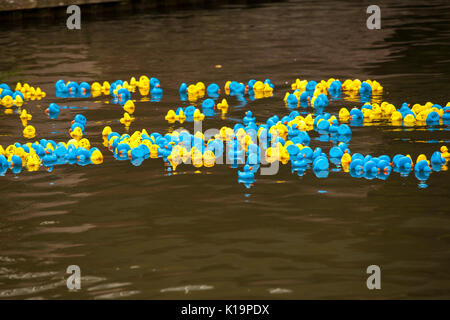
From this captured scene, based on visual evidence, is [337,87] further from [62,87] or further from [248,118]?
[62,87]

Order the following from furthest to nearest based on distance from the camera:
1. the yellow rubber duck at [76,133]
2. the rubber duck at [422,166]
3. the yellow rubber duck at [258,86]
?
the yellow rubber duck at [258,86]
the yellow rubber duck at [76,133]
the rubber duck at [422,166]

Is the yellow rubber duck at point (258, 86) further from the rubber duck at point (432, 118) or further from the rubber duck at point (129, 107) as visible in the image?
the rubber duck at point (432, 118)

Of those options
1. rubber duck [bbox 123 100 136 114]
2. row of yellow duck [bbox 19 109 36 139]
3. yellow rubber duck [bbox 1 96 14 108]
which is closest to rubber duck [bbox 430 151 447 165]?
rubber duck [bbox 123 100 136 114]

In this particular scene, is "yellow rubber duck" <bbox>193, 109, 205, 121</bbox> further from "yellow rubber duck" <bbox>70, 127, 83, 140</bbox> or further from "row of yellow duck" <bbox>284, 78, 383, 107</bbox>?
"row of yellow duck" <bbox>284, 78, 383, 107</bbox>

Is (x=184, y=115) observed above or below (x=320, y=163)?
above

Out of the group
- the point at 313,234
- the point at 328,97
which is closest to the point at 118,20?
the point at 328,97

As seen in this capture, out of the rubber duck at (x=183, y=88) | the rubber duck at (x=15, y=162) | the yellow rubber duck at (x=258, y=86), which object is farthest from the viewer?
the rubber duck at (x=183, y=88)

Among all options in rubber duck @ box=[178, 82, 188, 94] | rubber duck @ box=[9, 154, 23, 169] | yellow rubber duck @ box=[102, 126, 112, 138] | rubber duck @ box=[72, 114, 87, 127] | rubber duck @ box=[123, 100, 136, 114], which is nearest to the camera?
rubber duck @ box=[9, 154, 23, 169]

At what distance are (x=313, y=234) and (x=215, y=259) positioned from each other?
931 mm

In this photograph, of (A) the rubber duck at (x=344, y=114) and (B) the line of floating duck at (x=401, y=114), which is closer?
(B) the line of floating duck at (x=401, y=114)

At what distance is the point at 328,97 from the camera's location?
1148cm

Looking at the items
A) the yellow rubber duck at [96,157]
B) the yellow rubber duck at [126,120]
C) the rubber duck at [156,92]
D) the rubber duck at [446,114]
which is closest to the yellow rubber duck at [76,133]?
the yellow rubber duck at [126,120]

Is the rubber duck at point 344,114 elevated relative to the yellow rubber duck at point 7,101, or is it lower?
lower

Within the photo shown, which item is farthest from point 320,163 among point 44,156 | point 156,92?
point 156,92
